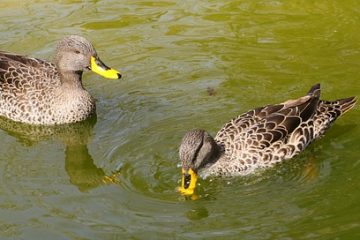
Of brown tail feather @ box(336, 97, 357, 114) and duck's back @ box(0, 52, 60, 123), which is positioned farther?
duck's back @ box(0, 52, 60, 123)

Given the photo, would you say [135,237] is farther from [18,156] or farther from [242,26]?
[242,26]

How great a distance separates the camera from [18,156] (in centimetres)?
876

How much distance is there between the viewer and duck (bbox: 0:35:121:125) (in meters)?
9.63

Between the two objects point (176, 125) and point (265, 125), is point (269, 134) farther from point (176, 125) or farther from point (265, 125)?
point (176, 125)

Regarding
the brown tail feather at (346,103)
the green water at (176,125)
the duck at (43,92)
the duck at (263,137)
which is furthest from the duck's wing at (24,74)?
the brown tail feather at (346,103)

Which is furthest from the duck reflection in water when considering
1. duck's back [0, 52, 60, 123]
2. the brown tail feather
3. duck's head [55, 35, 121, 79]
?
the brown tail feather

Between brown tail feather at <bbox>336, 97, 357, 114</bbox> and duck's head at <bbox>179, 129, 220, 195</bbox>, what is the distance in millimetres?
1880

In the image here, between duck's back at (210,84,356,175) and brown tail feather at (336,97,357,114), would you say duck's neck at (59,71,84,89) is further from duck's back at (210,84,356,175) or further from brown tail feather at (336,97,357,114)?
brown tail feather at (336,97,357,114)

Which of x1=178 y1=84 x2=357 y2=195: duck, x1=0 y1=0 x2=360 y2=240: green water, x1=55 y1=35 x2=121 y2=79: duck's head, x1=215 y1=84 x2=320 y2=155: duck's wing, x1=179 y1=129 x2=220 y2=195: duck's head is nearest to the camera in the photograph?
x1=0 y1=0 x2=360 y2=240: green water

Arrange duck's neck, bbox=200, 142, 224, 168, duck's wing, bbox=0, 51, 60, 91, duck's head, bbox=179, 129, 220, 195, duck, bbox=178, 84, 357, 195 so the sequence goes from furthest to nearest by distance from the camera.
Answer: duck's wing, bbox=0, 51, 60, 91
duck, bbox=178, 84, 357, 195
duck's neck, bbox=200, 142, 224, 168
duck's head, bbox=179, 129, 220, 195

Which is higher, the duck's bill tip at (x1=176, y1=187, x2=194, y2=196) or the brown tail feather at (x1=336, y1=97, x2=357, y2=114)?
the brown tail feather at (x1=336, y1=97, x2=357, y2=114)

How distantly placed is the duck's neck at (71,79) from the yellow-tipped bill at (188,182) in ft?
9.22

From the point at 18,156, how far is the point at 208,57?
11.2 feet

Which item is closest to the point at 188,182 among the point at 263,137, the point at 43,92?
the point at 263,137
